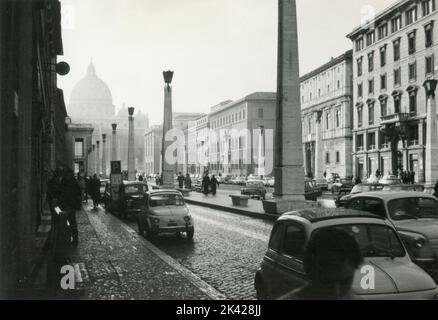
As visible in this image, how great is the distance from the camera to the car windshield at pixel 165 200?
16078 millimetres

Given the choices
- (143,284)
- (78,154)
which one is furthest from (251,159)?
(143,284)

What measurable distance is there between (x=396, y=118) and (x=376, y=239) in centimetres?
5341

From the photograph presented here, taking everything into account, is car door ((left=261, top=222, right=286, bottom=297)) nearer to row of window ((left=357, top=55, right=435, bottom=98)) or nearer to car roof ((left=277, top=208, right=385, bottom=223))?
car roof ((left=277, top=208, right=385, bottom=223))

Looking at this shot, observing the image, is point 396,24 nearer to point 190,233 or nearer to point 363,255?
point 190,233

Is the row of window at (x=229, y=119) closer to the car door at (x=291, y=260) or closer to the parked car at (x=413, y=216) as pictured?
the parked car at (x=413, y=216)

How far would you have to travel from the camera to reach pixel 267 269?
6.32m

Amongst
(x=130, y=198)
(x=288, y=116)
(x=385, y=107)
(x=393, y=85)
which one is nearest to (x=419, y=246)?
(x=288, y=116)

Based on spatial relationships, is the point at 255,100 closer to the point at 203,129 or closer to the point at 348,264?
the point at 203,129

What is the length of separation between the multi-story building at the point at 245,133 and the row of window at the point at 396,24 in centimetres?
2875

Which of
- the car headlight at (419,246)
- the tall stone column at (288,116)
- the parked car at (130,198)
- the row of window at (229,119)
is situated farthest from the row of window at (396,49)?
the car headlight at (419,246)

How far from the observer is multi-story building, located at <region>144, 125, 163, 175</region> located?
474 feet

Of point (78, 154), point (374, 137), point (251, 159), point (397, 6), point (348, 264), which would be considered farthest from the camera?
point (78, 154)
